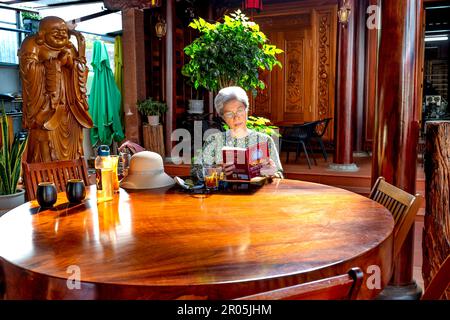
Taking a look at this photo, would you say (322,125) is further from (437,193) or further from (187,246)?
(187,246)

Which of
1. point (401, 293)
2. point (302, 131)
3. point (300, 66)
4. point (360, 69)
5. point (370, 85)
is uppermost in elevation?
point (300, 66)

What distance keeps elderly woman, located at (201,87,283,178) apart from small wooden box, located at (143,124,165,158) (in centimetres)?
376

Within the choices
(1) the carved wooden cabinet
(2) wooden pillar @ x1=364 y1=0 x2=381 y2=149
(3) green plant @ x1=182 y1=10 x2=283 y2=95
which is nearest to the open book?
(3) green plant @ x1=182 y1=10 x2=283 y2=95

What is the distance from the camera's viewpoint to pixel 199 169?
237 cm

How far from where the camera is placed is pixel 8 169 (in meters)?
3.75

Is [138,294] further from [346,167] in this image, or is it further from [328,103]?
[328,103]

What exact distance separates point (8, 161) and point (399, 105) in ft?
→ 10.3

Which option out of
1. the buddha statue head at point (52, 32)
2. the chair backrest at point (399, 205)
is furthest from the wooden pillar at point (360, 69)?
the chair backrest at point (399, 205)

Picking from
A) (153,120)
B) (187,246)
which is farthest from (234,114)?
(153,120)

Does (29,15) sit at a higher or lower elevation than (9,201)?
higher

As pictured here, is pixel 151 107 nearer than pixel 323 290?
No

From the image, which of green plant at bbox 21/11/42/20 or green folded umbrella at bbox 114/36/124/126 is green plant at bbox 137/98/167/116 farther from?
green plant at bbox 21/11/42/20

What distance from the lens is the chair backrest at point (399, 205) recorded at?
1635 mm
